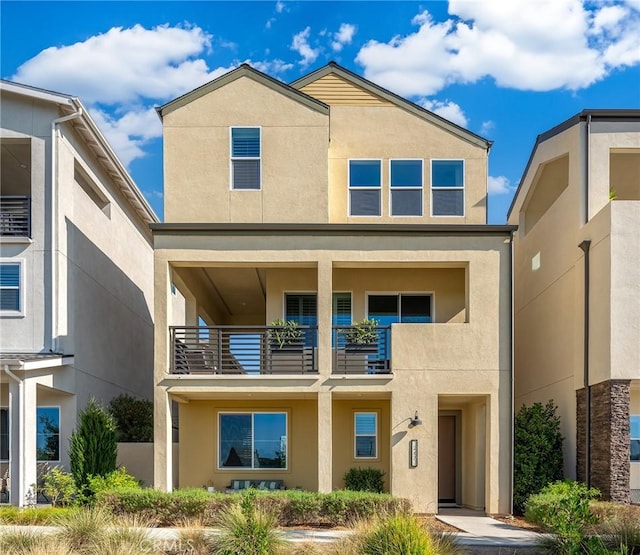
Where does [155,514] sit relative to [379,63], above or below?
below

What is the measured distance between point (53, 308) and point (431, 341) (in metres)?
9.36

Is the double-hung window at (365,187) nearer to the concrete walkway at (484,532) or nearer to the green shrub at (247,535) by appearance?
the concrete walkway at (484,532)

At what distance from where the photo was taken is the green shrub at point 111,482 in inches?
→ 625

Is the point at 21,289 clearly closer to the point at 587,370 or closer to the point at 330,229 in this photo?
the point at 330,229

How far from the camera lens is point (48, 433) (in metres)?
18.2

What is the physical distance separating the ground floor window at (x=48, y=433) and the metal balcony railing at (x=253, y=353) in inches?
144

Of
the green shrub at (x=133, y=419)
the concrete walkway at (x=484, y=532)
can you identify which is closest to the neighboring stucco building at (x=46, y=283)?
the green shrub at (x=133, y=419)

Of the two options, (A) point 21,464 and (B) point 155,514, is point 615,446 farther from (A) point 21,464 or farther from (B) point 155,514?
(A) point 21,464

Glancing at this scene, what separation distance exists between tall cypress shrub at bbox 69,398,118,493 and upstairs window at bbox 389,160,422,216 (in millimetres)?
9083

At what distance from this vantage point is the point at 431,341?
16969mm

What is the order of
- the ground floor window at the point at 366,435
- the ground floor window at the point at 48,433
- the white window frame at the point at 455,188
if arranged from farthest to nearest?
the ground floor window at the point at 366,435, the white window frame at the point at 455,188, the ground floor window at the point at 48,433

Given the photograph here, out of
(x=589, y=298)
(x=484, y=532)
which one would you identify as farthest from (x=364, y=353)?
(x=589, y=298)

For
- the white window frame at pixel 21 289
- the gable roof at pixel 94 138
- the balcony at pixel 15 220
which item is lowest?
the white window frame at pixel 21 289

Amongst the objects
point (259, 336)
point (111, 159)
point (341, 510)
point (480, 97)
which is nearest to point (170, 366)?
point (259, 336)
